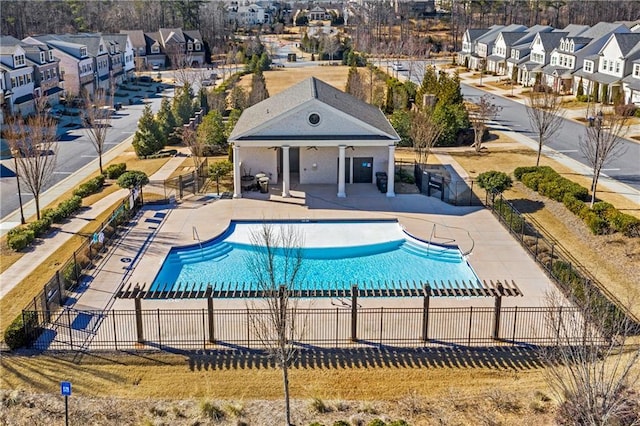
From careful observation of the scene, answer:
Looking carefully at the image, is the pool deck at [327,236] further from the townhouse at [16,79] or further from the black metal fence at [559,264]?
the townhouse at [16,79]

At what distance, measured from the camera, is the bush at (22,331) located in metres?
19.4

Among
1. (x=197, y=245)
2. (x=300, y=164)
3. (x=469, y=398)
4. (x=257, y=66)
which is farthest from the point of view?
(x=257, y=66)

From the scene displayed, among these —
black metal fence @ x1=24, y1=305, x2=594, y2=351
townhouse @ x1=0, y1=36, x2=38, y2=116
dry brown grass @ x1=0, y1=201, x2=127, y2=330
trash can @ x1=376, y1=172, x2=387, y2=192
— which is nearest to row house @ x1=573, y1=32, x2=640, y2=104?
trash can @ x1=376, y1=172, x2=387, y2=192

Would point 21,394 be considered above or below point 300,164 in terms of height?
below

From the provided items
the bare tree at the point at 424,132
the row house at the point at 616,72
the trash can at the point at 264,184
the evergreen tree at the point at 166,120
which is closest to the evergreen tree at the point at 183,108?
the evergreen tree at the point at 166,120

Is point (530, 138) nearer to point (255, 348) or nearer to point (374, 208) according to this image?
point (374, 208)

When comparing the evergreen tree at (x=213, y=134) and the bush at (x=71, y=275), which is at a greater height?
the evergreen tree at (x=213, y=134)

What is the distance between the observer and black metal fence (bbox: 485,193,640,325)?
20547 mm

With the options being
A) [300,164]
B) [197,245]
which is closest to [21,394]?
[197,245]

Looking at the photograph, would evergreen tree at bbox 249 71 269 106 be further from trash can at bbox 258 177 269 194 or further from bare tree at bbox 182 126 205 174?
trash can at bbox 258 177 269 194

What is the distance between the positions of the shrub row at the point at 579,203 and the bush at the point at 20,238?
1023 inches

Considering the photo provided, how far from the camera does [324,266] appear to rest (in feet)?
89.7

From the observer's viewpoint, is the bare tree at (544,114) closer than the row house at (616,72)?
Yes

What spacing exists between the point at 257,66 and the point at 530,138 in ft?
169
